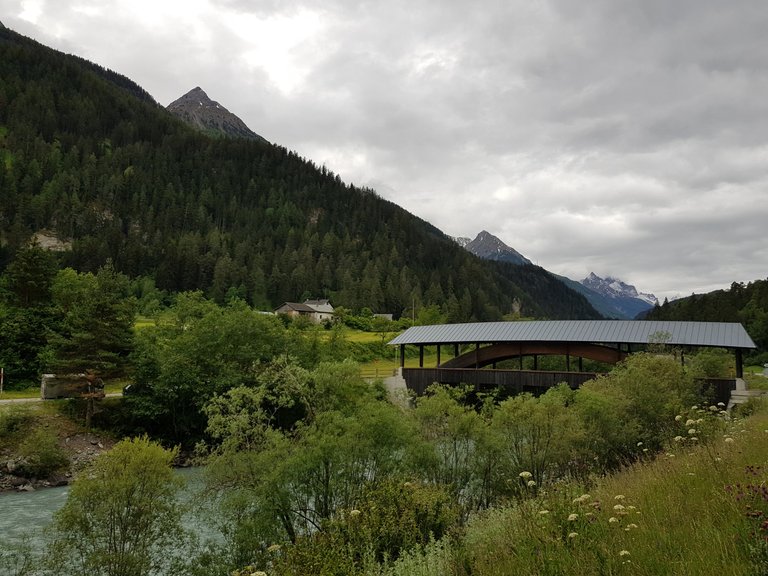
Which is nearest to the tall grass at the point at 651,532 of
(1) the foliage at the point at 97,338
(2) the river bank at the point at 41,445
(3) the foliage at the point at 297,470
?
(3) the foliage at the point at 297,470

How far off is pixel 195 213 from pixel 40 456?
131 meters

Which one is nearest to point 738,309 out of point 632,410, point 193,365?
point 632,410

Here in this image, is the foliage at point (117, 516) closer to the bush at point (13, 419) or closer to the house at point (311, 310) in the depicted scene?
the bush at point (13, 419)

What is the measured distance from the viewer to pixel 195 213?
494 ft

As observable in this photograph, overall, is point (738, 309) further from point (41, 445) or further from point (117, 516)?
point (117, 516)

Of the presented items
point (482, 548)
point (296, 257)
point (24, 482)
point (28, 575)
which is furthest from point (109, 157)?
point (482, 548)

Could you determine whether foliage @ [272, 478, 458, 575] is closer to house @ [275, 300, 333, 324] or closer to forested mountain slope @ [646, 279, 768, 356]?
forested mountain slope @ [646, 279, 768, 356]

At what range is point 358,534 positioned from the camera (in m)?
9.74

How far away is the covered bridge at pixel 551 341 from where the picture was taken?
33.1 m

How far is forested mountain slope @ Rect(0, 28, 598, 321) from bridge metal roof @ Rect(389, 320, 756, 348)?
74.7 m

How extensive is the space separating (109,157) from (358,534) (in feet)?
591

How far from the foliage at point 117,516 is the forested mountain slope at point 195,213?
102 meters

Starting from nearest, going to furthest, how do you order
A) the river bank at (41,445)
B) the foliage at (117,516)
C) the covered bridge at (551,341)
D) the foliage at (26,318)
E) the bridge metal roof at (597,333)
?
the foliage at (117,516)
the river bank at (41,445)
the bridge metal roof at (597,333)
the covered bridge at (551,341)
the foliage at (26,318)

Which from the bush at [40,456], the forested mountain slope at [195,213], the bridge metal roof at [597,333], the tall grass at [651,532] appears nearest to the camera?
the tall grass at [651,532]
